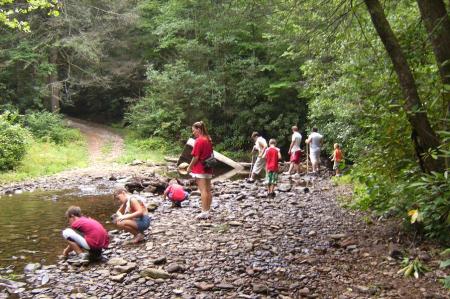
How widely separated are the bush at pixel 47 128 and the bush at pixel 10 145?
235 inches

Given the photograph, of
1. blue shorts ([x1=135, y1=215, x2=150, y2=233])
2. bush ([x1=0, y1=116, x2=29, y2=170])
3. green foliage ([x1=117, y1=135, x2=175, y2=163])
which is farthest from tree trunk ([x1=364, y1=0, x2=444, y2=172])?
green foliage ([x1=117, y1=135, x2=175, y2=163])

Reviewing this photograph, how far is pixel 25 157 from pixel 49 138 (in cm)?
545

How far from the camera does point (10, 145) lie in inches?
714

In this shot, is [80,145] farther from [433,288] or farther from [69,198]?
[433,288]

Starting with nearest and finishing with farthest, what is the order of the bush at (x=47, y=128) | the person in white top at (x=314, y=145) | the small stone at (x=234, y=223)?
the small stone at (x=234, y=223)
the person in white top at (x=314, y=145)
the bush at (x=47, y=128)

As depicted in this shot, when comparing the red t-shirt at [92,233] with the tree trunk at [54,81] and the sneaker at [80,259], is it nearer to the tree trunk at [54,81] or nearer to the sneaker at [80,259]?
the sneaker at [80,259]

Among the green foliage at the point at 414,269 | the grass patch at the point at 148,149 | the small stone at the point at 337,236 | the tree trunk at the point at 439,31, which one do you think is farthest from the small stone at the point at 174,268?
the grass patch at the point at 148,149

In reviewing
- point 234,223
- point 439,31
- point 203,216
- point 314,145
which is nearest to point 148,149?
point 314,145

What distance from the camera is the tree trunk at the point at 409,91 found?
559 centimetres

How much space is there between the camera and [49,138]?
978 inches

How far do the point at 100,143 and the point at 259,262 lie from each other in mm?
23345

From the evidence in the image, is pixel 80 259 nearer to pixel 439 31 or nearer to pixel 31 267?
pixel 31 267

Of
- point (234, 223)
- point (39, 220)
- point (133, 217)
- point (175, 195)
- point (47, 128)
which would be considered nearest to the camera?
point (133, 217)

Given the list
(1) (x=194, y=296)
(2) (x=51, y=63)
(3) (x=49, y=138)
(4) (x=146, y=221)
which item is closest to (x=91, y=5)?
(2) (x=51, y=63)
